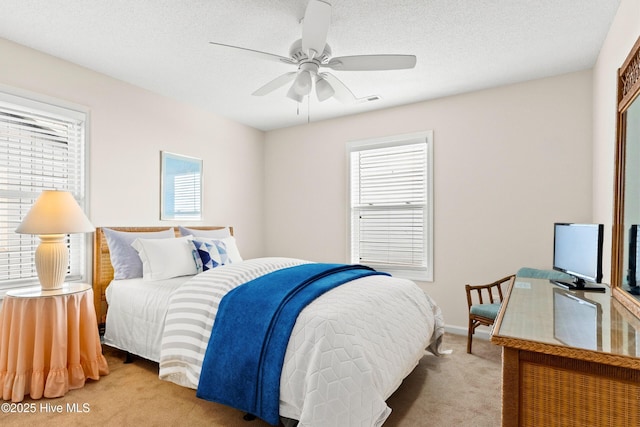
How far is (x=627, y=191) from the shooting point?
1.89 m

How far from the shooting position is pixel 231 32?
102 inches

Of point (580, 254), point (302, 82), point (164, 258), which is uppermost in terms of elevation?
point (302, 82)

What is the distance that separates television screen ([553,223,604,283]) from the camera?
2.02m

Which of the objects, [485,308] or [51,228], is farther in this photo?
[485,308]

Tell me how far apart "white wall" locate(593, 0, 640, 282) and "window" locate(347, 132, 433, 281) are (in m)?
1.50

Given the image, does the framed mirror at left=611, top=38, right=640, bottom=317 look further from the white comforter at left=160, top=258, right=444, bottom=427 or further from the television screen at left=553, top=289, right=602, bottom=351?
the white comforter at left=160, top=258, right=444, bottom=427

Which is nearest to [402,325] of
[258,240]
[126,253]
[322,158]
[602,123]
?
[602,123]

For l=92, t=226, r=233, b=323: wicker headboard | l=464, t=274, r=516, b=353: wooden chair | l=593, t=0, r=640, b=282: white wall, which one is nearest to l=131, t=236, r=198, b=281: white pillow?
l=92, t=226, r=233, b=323: wicker headboard

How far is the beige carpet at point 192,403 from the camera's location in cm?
207

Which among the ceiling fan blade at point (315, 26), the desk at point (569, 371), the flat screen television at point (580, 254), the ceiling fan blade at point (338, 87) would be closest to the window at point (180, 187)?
the ceiling fan blade at point (338, 87)

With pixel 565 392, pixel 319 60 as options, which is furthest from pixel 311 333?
pixel 319 60

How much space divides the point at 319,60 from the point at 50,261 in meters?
2.43

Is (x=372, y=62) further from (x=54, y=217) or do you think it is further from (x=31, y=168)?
(x=31, y=168)

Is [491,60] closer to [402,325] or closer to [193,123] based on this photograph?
[402,325]
